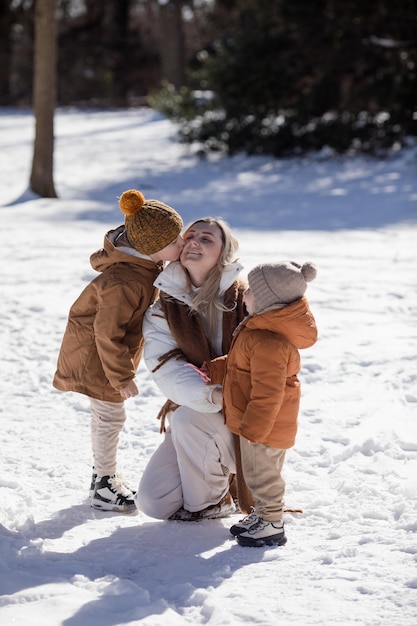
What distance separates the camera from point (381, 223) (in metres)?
11.0

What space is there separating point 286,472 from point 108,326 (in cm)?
127

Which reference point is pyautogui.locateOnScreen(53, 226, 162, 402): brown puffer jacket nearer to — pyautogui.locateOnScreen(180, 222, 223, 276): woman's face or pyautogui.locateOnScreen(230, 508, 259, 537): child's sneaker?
pyautogui.locateOnScreen(180, 222, 223, 276): woman's face

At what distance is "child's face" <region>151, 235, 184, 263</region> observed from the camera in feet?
12.3

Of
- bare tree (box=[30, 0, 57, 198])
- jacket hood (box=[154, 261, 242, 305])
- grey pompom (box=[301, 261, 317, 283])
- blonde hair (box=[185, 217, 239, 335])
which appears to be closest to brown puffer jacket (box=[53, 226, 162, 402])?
jacket hood (box=[154, 261, 242, 305])

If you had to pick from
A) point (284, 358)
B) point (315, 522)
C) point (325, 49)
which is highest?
point (325, 49)

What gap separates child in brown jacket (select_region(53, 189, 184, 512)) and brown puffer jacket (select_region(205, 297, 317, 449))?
50cm

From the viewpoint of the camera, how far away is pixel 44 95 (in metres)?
12.2

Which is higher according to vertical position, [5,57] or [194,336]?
[5,57]

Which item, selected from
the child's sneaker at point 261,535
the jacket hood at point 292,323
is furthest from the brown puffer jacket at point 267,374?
the child's sneaker at point 261,535

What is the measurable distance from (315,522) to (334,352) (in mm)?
2443

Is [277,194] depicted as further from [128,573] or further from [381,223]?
[128,573]

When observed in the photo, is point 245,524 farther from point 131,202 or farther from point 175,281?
point 131,202

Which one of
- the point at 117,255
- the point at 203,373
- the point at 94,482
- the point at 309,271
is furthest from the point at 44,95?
the point at 309,271

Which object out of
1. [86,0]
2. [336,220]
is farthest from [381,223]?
[86,0]
